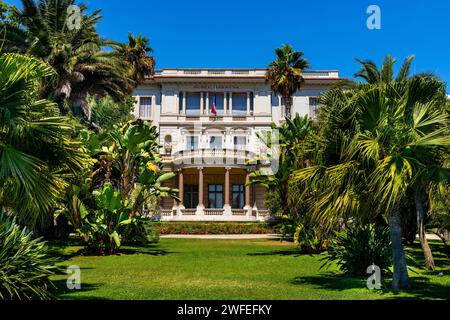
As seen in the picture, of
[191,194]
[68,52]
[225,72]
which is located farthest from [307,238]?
[225,72]

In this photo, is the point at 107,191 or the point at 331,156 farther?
the point at 107,191

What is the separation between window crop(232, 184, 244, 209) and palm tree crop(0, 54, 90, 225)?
119ft

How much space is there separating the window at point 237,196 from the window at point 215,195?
128 centimetres

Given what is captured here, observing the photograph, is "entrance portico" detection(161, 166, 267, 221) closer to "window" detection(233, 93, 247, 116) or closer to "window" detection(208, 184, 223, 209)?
"window" detection(208, 184, 223, 209)

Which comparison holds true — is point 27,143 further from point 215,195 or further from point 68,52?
point 215,195

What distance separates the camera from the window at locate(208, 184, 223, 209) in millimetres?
45062

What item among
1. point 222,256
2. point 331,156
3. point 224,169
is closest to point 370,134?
point 331,156

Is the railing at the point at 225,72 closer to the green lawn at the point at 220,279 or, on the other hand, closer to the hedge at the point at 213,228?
the hedge at the point at 213,228

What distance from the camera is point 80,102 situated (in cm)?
2456

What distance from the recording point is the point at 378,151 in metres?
9.38

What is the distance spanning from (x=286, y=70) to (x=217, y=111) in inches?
639

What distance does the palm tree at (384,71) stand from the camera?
43.3 feet
